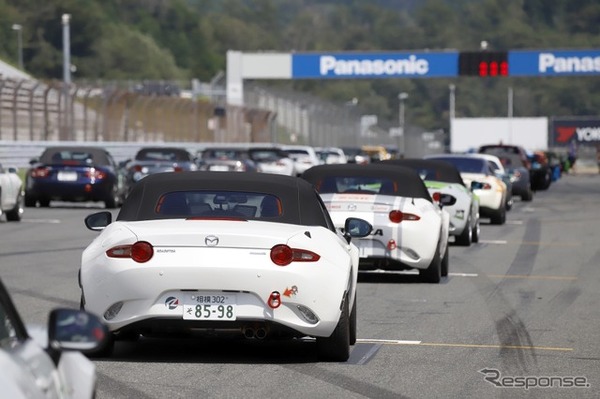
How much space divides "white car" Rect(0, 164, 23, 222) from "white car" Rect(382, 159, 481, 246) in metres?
6.72

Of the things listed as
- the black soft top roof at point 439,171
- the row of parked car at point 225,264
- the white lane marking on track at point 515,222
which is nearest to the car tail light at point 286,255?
the row of parked car at point 225,264

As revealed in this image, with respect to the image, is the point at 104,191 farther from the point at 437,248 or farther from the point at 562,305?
the point at 562,305

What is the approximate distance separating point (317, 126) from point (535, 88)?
114 meters

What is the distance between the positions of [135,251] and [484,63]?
6350cm

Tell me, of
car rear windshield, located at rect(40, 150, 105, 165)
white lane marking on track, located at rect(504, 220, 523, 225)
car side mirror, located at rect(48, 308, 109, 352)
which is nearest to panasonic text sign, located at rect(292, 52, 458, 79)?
car rear windshield, located at rect(40, 150, 105, 165)

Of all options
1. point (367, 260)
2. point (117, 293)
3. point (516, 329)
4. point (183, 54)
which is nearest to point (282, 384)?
point (117, 293)

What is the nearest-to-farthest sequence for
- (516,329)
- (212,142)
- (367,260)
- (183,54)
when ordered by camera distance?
(516,329)
(367,260)
(212,142)
(183,54)

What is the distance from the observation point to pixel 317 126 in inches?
3349

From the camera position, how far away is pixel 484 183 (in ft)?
91.3

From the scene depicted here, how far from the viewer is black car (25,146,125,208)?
107 feet

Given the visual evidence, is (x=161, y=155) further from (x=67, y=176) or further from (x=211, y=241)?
(x=211, y=241)

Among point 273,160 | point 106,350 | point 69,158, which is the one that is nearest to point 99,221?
point 106,350

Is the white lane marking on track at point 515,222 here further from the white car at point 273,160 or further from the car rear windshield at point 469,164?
the white car at point 273,160

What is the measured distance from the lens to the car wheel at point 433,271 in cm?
1617
